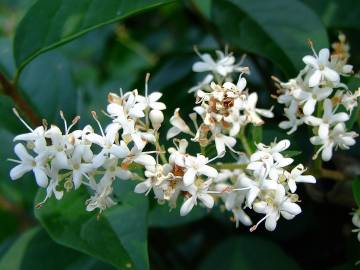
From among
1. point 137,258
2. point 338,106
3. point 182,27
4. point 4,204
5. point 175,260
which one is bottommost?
point 4,204

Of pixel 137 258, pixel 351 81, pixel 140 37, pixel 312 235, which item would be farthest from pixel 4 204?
pixel 351 81

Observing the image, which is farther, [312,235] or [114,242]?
[312,235]

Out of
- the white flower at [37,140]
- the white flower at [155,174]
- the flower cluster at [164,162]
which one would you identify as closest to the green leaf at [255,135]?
the flower cluster at [164,162]

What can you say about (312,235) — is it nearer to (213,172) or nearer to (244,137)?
(244,137)

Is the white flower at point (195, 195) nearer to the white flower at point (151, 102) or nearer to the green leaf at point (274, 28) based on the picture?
the white flower at point (151, 102)

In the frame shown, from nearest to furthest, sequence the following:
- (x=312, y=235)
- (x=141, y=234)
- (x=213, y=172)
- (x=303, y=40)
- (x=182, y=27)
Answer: (x=213, y=172) < (x=141, y=234) < (x=303, y=40) < (x=312, y=235) < (x=182, y=27)

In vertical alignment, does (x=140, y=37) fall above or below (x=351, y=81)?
below

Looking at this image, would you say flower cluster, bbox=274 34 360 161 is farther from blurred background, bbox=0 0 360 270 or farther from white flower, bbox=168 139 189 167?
white flower, bbox=168 139 189 167

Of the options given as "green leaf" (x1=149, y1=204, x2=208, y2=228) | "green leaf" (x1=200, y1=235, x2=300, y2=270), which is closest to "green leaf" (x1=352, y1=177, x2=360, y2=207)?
"green leaf" (x1=200, y1=235, x2=300, y2=270)
